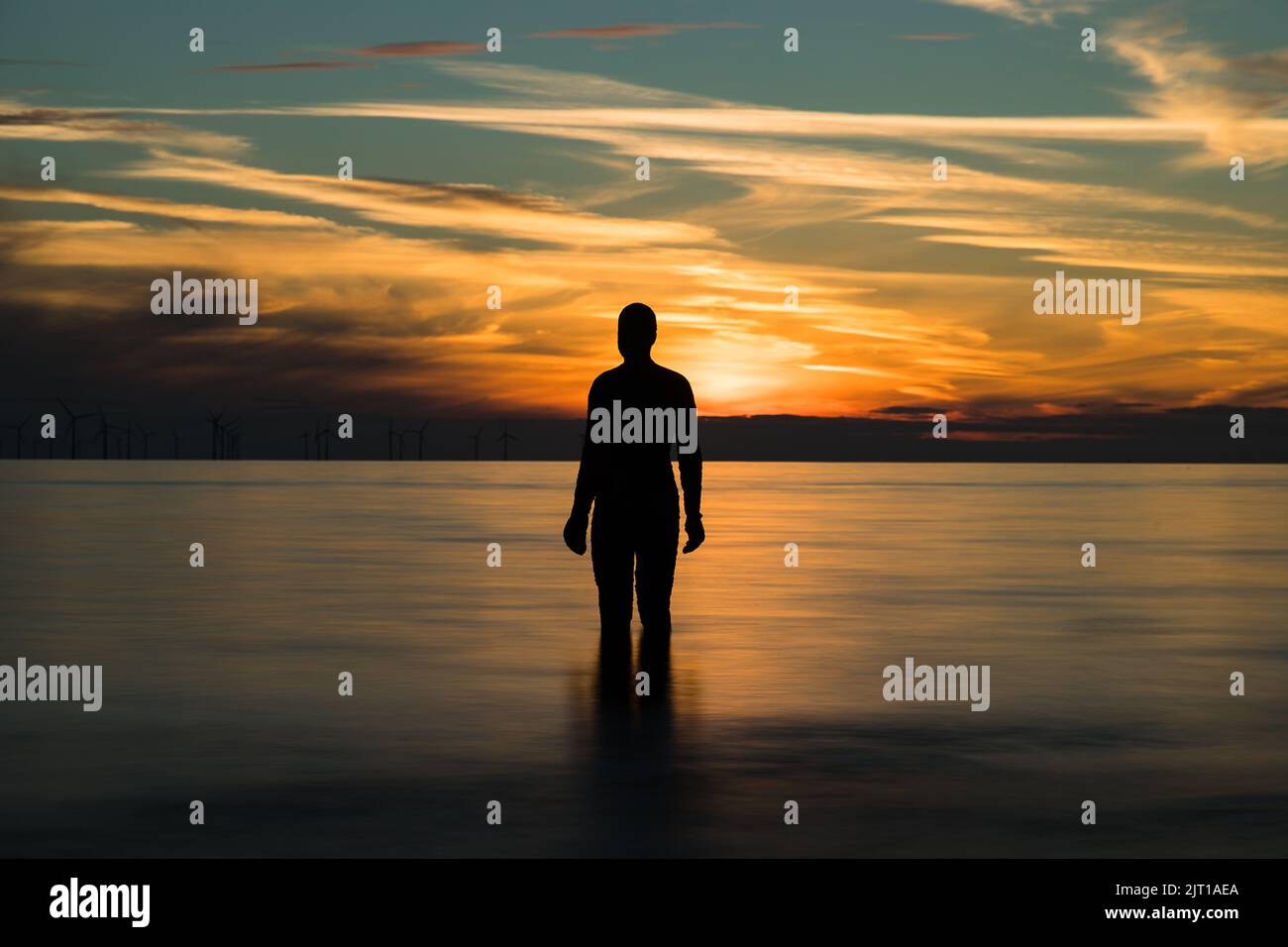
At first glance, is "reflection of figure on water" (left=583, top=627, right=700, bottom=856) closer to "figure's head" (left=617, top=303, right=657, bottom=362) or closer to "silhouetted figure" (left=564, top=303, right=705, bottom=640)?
"silhouetted figure" (left=564, top=303, right=705, bottom=640)

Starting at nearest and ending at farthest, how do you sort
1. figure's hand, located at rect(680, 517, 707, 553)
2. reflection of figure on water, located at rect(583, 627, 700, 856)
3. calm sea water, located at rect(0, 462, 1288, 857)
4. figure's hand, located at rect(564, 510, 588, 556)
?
reflection of figure on water, located at rect(583, 627, 700, 856) → calm sea water, located at rect(0, 462, 1288, 857) → figure's hand, located at rect(680, 517, 707, 553) → figure's hand, located at rect(564, 510, 588, 556)

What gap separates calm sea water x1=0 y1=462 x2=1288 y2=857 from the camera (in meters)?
7.50

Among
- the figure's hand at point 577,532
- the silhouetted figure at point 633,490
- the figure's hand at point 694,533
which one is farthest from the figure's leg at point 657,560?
the figure's hand at point 577,532

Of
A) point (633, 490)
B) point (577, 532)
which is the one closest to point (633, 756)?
point (633, 490)

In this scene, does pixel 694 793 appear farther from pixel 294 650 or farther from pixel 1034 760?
pixel 294 650

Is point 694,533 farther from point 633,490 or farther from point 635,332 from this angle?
point 635,332

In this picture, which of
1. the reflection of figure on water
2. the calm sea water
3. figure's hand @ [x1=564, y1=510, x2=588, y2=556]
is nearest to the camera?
the reflection of figure on water

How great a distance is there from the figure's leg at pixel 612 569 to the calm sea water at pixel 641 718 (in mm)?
370

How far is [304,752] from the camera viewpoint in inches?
366

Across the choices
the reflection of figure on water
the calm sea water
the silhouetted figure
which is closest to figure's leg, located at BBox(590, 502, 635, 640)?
the silhouetted figure

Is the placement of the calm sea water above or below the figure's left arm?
below

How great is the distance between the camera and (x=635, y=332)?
39.5 ft

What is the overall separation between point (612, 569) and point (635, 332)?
1849 millimetres
